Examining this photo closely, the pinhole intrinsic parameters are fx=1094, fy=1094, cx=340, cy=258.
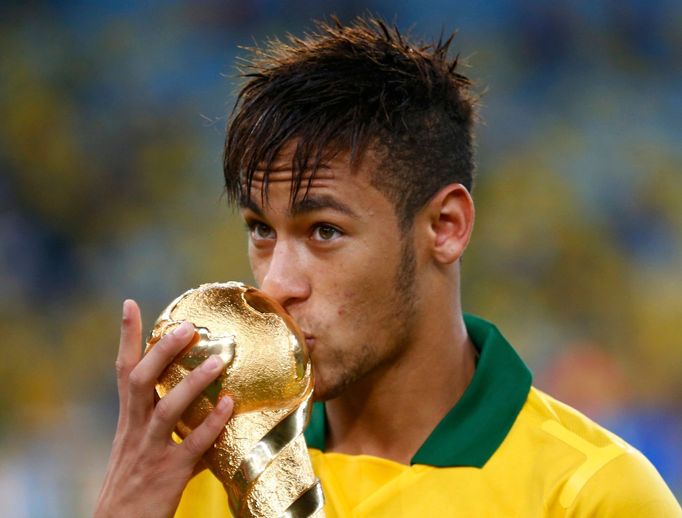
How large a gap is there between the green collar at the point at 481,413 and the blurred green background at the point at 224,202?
237 centimetres

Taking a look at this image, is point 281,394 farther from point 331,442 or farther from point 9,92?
point 9,92

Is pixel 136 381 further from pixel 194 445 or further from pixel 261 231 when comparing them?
pixel 261 231

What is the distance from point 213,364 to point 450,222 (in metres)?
0.60

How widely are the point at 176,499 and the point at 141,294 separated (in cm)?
302

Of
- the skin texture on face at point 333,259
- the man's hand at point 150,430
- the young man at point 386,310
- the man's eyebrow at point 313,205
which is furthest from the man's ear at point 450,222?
the man's hand at point 150,430

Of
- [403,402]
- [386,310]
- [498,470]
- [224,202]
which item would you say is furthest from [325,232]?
[224,202]

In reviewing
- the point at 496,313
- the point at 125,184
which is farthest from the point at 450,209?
the point at 125,184

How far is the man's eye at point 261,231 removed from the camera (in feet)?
5.66

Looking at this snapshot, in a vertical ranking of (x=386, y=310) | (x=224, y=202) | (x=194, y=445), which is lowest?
(x=194, y=445)

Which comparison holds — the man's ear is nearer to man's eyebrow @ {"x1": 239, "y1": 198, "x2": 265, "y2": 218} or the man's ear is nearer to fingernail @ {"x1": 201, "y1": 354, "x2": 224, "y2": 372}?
man's eyebrow @ {"x1": 239, "y1": 198, "x2": 265, "y2": 218}

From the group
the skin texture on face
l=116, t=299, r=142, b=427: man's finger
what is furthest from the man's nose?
l=116, t=299, r=142, b=427: man's finger

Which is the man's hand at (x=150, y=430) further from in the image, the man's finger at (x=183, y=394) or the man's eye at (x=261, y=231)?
the man's eye at (x=261, y=231)

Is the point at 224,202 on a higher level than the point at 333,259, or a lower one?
higher

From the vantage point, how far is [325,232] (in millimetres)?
1678
